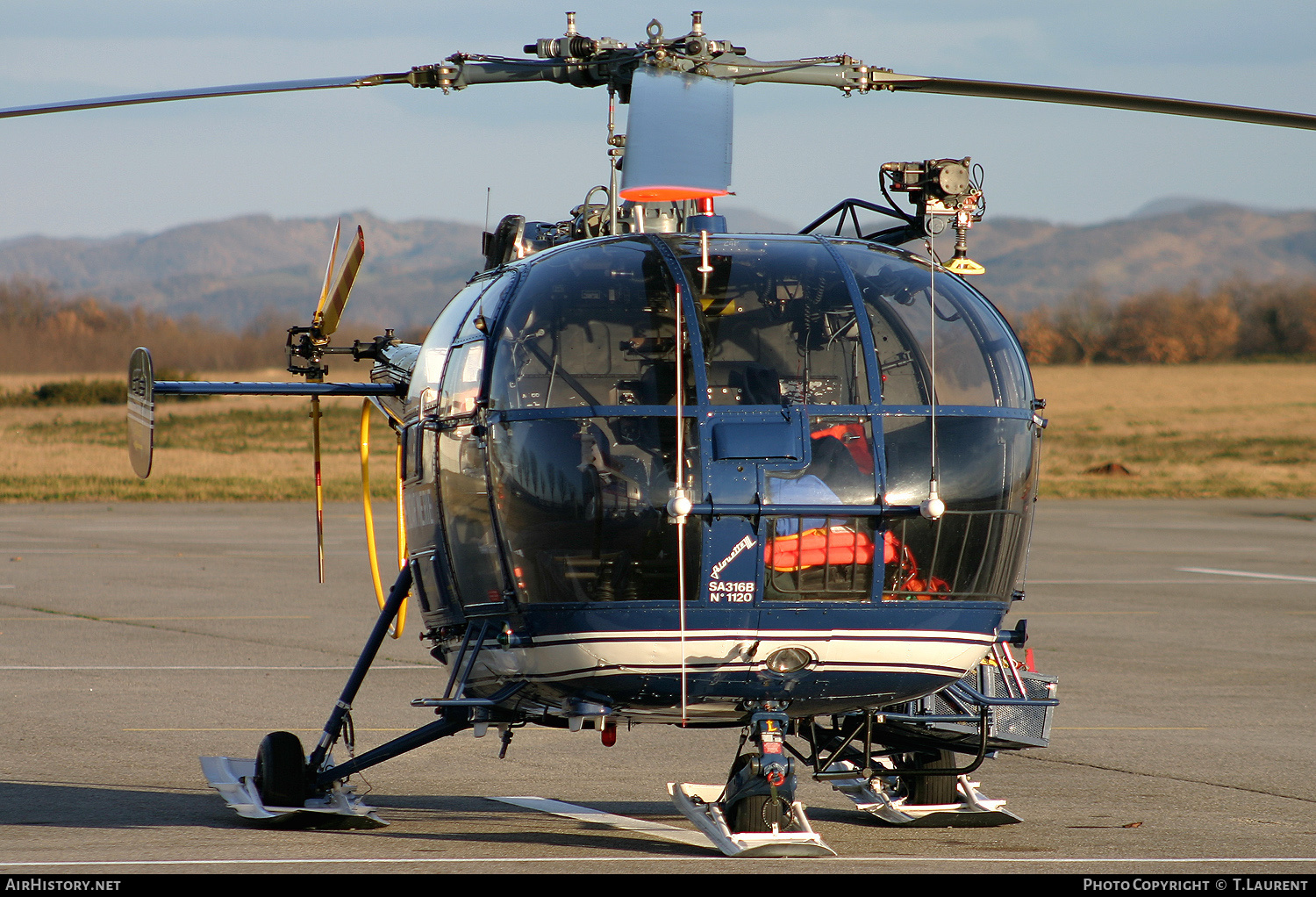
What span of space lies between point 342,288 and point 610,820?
3.50 m

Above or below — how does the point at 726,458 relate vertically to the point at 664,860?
above

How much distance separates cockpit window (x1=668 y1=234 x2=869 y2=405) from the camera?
21.6ft

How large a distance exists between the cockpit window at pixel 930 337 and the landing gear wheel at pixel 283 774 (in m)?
3.86

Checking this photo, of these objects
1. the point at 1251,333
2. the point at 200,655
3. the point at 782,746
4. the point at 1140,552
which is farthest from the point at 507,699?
the point at 1251,333

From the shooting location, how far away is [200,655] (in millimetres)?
15906

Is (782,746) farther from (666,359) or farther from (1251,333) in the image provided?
(1251,333)

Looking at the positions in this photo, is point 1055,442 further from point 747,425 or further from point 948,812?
point 747,425

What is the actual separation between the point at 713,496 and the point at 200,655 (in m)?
10.9

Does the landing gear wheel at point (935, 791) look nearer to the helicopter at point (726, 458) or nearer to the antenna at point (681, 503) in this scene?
the helicopter at point (726, 458)

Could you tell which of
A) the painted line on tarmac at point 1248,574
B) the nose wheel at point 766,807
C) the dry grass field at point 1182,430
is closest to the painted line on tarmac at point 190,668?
the nose wheel at point 766,807

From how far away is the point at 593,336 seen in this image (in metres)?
6.71

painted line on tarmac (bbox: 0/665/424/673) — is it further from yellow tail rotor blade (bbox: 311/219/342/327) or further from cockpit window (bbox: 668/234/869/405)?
cockpit window (bbox: 668/234/869/405)

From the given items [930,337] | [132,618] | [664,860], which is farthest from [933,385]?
[132,618]

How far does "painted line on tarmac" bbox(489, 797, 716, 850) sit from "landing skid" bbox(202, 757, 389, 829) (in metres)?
0.93
